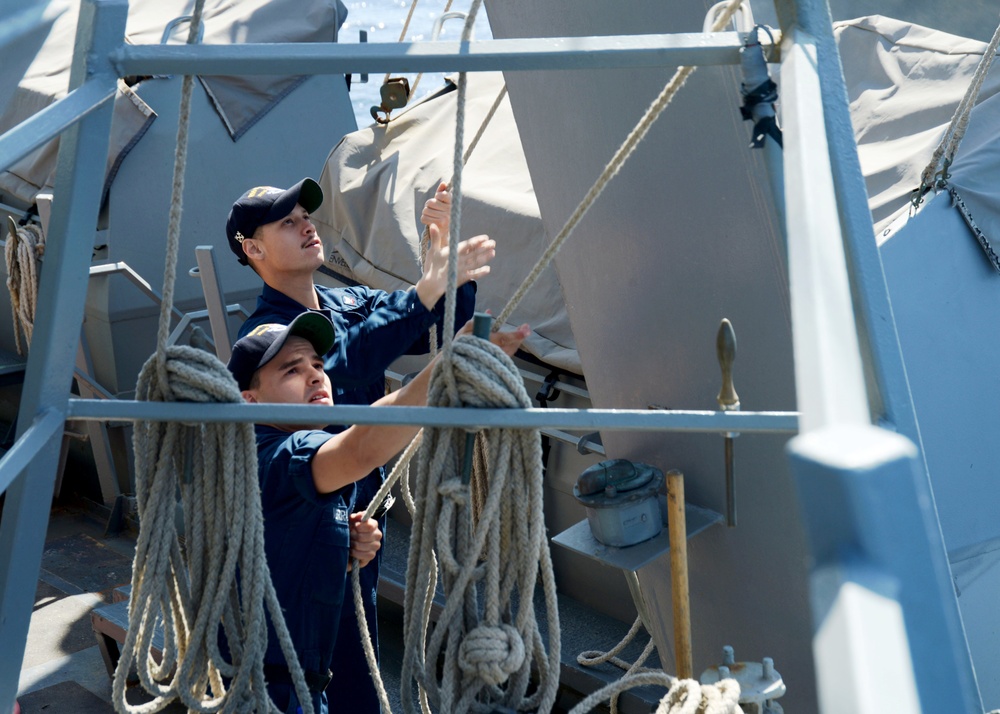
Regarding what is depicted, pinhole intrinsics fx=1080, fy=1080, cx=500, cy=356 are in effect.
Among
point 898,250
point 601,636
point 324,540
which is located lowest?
point 601,636

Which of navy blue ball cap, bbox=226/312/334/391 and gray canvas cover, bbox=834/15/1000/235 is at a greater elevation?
gray canvas cover, bbox=834/15/1000/235

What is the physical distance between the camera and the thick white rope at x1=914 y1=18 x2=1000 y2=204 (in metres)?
2.59

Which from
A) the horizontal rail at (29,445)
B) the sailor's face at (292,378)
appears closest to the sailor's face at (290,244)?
the sailor's face at (292,378)

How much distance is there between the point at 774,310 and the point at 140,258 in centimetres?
486

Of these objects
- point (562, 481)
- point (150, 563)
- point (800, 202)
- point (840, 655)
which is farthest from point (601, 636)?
point (840, 655)

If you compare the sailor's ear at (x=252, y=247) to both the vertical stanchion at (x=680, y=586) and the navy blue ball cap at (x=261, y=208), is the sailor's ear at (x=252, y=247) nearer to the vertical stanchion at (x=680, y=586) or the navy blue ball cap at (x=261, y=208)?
the navy blue ball cap at (x=261, y=208)

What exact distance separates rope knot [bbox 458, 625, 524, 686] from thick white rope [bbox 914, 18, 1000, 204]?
1.65 meters

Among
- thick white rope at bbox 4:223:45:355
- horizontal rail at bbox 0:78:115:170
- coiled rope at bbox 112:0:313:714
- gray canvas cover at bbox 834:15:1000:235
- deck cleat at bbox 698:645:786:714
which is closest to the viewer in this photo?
horizontal rail at bbox 0:78:115:170

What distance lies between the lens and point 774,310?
7.75ft

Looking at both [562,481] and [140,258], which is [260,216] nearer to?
[562,481]

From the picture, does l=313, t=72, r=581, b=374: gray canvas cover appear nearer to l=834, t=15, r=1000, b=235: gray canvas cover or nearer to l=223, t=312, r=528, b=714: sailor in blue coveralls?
l=834, t=15, r=1000, b=235: gray canvas cover

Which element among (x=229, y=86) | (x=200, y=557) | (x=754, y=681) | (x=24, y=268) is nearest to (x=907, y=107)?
(x=754, y=681)

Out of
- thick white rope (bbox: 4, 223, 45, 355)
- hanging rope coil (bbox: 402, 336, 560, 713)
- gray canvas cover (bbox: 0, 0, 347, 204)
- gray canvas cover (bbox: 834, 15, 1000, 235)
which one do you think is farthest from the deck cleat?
gray canvas cover (bbox: 0, 0, 347, 204)

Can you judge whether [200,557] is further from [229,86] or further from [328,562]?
[229,86]
